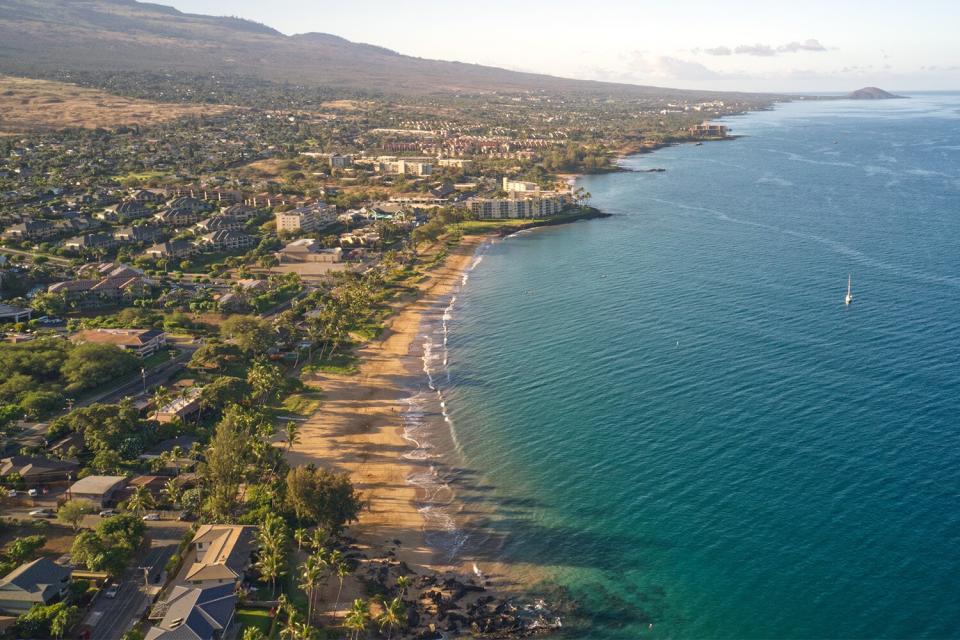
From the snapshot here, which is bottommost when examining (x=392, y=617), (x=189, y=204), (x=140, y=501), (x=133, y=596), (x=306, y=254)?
(x=133, y=596)

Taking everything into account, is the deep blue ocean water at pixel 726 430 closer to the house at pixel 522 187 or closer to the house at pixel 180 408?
the house at pixel 180 408

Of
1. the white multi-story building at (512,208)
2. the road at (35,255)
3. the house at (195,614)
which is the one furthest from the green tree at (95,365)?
the white multi-story building at (512,208)

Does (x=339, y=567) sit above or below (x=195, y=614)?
below

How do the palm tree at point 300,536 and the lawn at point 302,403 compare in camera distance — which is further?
the lawn at point 302,403

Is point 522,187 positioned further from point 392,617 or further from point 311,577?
point 392,617

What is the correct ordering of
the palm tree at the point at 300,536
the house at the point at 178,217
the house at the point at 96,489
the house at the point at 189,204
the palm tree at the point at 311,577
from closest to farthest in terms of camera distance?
the palm tree at the point at 311,577 → the palm tree at the point at 300,536 → the house at the point at 96,489 → the house at the point at 178,217 → the house at the point at 189,204

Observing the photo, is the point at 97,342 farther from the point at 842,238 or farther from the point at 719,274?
the point at 842,238

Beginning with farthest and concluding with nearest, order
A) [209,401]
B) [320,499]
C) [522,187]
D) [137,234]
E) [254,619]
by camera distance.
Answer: [522,187], [137,234], [209,401], [320,499], [254,619]

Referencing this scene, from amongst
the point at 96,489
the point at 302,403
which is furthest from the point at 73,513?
the point at 302,403
